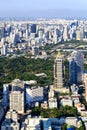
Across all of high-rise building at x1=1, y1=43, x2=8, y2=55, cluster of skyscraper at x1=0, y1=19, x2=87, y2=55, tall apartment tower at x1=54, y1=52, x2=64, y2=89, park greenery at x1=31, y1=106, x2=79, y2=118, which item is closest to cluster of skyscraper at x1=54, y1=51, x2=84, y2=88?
tall apartment tower at x1=54, y1=52, x2=64, y2=89

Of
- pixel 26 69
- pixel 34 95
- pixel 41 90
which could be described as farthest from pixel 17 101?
pixel 26 69

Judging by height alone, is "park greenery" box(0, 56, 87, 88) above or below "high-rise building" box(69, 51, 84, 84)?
below

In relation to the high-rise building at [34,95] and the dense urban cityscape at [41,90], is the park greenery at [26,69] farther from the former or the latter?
the high-rise building at [34,95]

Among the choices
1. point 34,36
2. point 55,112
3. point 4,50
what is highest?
point 55,112

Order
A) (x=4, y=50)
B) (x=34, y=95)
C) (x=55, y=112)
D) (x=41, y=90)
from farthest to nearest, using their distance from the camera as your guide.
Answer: (x=4, y=50) < (x=41, y=90) < (x=34, y=95) < (x=55, y=112)

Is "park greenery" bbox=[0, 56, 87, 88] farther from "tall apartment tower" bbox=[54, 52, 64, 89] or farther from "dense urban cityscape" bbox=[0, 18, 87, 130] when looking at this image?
"tall apartment tower" bbox=[54, 52, 64, 89]

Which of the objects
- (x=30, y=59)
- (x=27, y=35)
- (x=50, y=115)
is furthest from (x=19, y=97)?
(x=27, y=35)

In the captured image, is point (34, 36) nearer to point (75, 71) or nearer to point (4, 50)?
point (4, 50)

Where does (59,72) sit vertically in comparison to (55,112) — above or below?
above

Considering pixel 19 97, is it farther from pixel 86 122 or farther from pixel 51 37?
pixel 51 37
